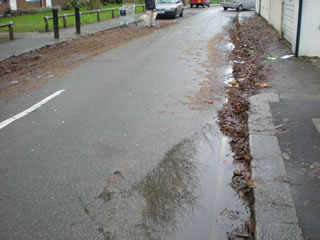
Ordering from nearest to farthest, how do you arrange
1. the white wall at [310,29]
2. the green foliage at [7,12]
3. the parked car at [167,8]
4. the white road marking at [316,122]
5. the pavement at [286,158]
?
the pavement at [286,158] → the white road marking at [316,122] → the white wall at [310,29] → the parked car at [167,8] → the green foliage at [7,12]

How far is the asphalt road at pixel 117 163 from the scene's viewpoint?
11.7 ft

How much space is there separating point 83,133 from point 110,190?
1.79 meters

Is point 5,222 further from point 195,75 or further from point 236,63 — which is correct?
point 236,63

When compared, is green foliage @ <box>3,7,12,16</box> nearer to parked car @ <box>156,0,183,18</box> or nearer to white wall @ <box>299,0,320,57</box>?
parked car @ <box>156,0,183,18</box>

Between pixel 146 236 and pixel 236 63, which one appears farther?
pixel 236 63

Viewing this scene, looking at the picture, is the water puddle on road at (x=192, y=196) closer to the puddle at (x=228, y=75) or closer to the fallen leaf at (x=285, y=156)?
the fallen leaf at (x=285, y=156)

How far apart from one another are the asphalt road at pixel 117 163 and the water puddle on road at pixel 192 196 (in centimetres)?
1

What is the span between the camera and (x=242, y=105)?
6.79m

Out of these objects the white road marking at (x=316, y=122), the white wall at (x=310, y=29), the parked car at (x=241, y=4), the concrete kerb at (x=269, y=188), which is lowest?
the concrete kerb at (x=269, y=188)

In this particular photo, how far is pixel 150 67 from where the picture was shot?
34.4ft

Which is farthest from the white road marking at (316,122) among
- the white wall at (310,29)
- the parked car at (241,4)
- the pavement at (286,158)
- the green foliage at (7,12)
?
the green foliage at (7,12)

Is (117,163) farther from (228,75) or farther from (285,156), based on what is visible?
(228,75)

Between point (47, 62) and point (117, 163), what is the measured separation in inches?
310

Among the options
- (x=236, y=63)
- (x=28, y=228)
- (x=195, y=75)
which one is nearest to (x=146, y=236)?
(x=28, y=228)
